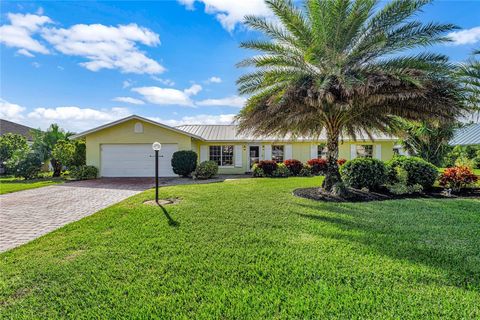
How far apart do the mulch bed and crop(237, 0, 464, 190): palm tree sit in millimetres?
2962

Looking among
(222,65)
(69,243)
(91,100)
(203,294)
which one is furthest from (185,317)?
(91,100)

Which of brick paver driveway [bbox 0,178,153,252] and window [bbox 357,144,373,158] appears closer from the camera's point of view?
brick paver driveway [bbox 0,178,153,252]

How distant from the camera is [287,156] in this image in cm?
1981

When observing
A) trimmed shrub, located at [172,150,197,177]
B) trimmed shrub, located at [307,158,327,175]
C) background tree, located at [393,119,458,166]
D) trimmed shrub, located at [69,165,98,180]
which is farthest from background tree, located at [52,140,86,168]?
background tree, located at [393,119,458,166]

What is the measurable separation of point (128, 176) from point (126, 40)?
9.18 metres

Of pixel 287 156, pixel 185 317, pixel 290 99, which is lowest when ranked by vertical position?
pixel 185 317

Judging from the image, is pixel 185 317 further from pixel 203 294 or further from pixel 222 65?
pixel 222 65

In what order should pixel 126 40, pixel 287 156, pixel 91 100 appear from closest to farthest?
pixel 126 40, pixel 91 100, pixel 287 156

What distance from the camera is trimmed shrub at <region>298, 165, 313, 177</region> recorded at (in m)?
17.8

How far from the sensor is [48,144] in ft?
61.2

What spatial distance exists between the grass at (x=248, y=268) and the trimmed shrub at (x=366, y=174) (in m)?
3.57

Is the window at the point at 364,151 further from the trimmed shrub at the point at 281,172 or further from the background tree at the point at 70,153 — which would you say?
the background tree at the point at 70,153

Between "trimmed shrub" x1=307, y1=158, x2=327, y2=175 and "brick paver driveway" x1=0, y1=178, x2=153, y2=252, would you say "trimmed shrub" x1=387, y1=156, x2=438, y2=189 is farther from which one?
"brick paver driveway" x1=0, y1=178, x2=153, y2=252

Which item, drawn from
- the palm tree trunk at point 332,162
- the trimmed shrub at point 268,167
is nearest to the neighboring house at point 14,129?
the trimmed shrub at point 268,167
